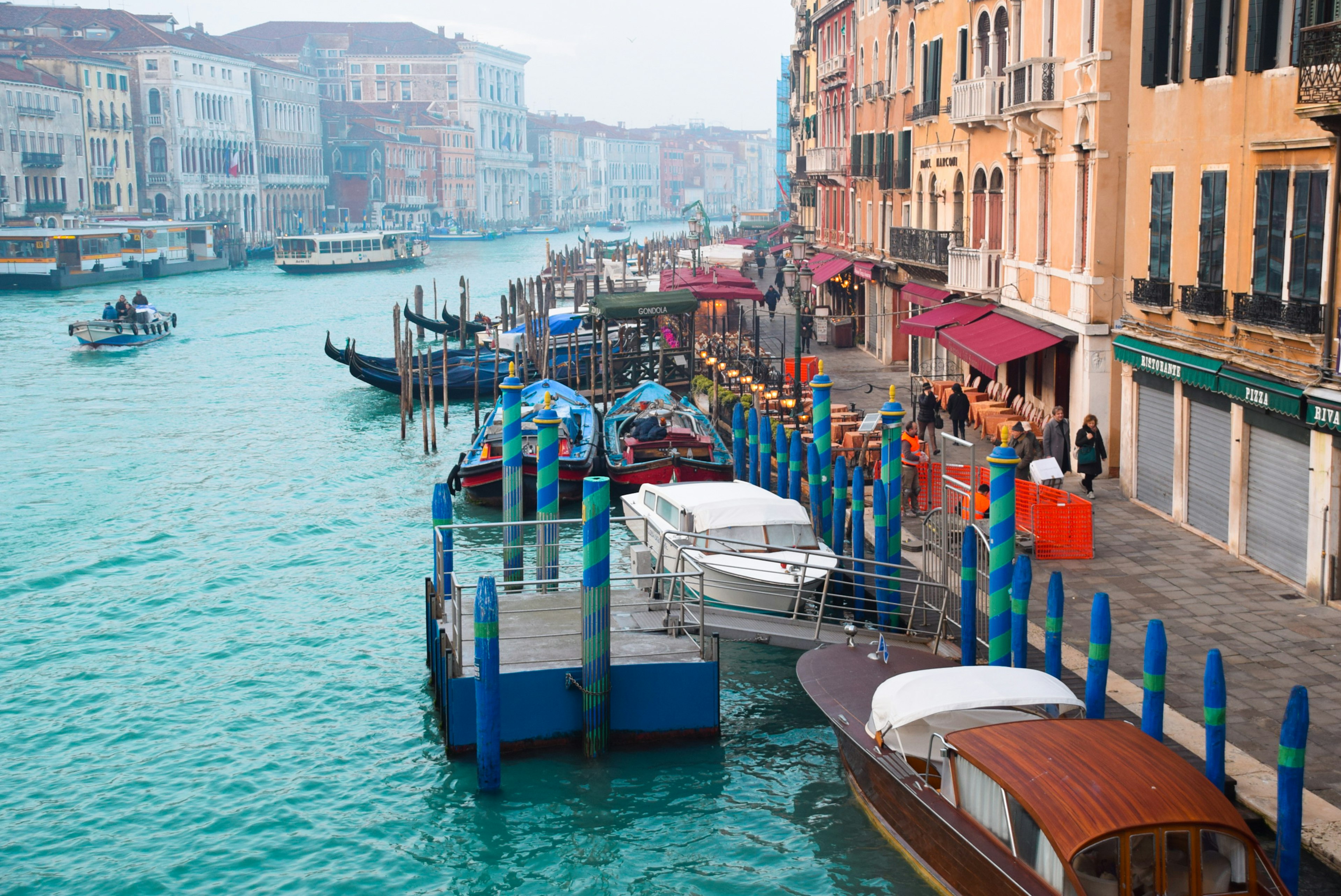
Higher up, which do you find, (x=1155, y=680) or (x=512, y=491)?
(x=512, y=491)

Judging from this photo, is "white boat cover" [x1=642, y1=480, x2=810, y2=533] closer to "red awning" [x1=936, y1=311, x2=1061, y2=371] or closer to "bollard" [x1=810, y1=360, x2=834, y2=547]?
"bollard" [x1=810, y1=360, x2=834, y2=547]

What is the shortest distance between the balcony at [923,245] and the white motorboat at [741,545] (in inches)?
386

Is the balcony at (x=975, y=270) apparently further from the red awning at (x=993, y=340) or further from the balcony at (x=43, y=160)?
the balcony at (x=43, y=160)

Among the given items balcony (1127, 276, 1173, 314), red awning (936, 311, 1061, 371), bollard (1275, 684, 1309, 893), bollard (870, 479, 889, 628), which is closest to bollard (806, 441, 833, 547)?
bollard (870, 479, 889, 628)

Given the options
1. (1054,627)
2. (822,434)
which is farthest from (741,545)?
(1054,627)

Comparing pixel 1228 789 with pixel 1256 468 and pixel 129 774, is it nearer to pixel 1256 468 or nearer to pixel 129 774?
pixel 1256 468

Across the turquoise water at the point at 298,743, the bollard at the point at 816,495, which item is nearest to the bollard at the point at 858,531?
the bollard at the point at 816,495

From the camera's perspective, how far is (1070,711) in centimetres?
888

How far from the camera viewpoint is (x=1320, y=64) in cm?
1103

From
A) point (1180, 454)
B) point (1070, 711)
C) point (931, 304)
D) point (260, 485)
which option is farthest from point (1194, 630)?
point (260, 485)

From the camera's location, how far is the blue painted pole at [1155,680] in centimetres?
853

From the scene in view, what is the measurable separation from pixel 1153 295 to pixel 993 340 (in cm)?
398

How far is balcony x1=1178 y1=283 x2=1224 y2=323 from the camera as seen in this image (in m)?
13.6

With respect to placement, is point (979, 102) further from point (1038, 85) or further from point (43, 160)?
point (43, 160)
